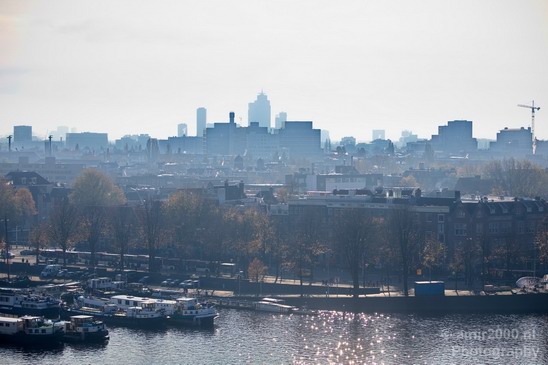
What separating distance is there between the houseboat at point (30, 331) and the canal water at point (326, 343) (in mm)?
763

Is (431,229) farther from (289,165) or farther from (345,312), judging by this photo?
(289,165)

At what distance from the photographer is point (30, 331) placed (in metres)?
43.5

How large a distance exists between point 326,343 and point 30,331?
39.4 feet

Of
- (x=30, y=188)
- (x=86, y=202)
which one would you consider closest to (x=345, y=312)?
(x=86, y=202)

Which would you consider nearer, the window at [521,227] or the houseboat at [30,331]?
the houseboat at [30,331]

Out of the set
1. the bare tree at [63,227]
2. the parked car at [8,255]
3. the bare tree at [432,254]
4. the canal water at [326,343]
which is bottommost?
the canal water at [326,343]

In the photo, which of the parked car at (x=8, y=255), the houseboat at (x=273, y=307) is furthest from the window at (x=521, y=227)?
the parked car at (x=8, y=255)

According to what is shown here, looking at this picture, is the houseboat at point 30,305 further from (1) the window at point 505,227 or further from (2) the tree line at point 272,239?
(1) the window at point 505,227

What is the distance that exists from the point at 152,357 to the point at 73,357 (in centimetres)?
306

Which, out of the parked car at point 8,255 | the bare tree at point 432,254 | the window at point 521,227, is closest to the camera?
the bare tree at point 432,254

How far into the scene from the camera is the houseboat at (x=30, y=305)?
1912 inches

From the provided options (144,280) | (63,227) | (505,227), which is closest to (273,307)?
(144,280)

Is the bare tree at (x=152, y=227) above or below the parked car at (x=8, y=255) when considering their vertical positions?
above

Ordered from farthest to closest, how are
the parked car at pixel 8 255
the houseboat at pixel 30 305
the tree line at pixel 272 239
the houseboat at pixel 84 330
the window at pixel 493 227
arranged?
1. the parked car at pixel 8 255
2. the window at pixel 493 227
3. the tree line at pixel 272 239
4. the houseboat at pixel 30 305
5. the houseboat at pixel 84 330
